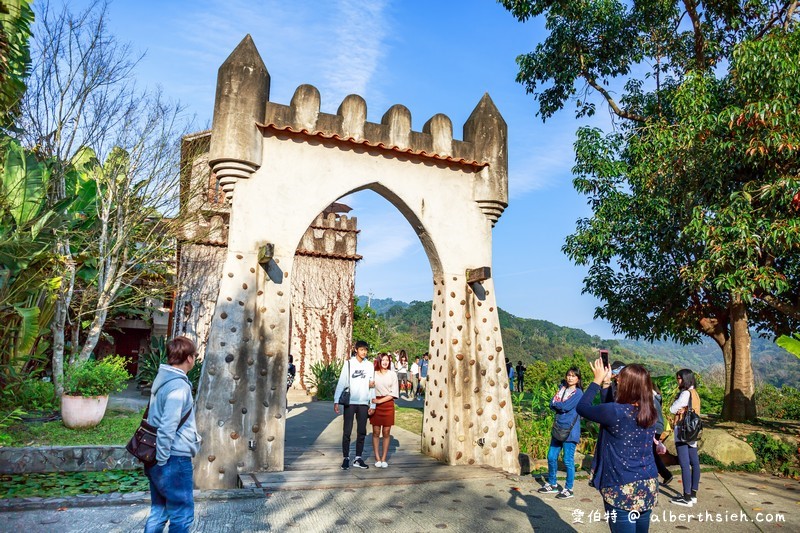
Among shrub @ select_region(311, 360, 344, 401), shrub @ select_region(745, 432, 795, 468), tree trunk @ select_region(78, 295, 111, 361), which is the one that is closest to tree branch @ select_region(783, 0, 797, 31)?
shrub @ select_region(745, 432, 795, 468)

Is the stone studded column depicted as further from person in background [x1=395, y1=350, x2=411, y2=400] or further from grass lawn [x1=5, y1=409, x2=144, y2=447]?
person in background [x1=395, y1=350, x2=411, y2=400]

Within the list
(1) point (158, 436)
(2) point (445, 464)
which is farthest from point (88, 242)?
(1) point (158, 436)

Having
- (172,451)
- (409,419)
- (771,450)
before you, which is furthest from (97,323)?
(771,450)

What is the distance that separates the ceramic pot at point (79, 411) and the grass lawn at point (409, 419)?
6.00 m

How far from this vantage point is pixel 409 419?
13727 millimetres

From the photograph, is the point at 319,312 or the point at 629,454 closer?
the point at 629,454

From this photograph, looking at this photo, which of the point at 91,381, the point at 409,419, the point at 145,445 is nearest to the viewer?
the point at 145,445

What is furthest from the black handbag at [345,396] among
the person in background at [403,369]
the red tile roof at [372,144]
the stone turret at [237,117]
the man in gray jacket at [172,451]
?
the person in background at [403,369]

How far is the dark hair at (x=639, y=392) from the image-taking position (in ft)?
12.7

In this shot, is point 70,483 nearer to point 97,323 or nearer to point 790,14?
point 97,323

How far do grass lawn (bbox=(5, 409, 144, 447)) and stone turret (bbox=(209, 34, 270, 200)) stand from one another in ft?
14.6

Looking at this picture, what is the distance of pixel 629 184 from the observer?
44.2ft

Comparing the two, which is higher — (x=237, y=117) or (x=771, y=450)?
(x=237, y=117)

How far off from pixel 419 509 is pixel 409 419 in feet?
25.1
